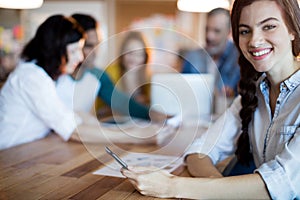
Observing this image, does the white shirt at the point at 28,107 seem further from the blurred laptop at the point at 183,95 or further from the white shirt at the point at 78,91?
the blurred laptop at the point at 183,95

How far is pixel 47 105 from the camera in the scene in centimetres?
165

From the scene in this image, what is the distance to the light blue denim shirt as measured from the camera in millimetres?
934

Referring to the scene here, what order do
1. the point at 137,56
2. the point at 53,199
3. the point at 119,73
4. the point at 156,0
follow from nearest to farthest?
the point at 53,199 → the point at 137,56 → the point at 119,73 → the point at 156,0

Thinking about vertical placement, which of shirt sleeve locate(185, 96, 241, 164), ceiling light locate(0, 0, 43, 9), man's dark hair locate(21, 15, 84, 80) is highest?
ceiling light locate(0, 0, 43, 9)

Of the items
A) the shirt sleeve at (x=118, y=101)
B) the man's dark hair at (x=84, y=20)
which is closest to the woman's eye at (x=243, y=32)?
the shirt sleeve at (x=118, y=101)

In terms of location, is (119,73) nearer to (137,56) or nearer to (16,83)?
(137,56)

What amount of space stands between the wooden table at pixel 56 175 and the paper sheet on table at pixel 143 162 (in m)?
0.03

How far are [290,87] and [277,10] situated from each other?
0.72 feet

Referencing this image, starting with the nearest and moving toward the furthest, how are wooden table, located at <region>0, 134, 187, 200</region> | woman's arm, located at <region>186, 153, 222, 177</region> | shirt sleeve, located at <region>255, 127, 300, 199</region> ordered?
shirt sleeve, located at <region>255, 127, 300, 199</region> < wooden table, located at <region>0, 134, 187, 200</region> < woman's arm, located at <region>186, 153, 222, 177</region>

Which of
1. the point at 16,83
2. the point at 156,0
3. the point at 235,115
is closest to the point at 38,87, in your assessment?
the point at 16,83

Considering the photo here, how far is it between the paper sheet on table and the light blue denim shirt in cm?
7

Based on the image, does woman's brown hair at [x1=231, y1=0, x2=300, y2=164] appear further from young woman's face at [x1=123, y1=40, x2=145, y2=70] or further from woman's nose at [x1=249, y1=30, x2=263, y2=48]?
young woman's face at [x1=123, y1=40, x2=145, y2=70]

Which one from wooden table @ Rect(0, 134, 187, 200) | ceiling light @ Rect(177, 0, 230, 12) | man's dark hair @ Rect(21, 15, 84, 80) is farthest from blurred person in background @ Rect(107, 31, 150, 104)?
wooden table @ Rect(0, 134, 187, 200)

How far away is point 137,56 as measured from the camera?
2729mm
